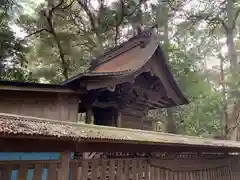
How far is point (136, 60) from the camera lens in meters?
7.93

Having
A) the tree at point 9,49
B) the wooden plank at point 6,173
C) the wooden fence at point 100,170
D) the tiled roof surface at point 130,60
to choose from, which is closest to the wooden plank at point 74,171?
the wooden fence at point 100,170

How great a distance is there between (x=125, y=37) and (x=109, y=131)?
39.7 ft

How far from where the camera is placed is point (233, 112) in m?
12.1

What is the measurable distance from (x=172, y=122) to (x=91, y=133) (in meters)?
10.5

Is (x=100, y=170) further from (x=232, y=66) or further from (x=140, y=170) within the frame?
(x=232, y=66)

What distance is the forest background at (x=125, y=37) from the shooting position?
12.1 metres

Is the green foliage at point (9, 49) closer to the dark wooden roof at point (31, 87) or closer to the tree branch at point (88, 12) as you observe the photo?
the tree branch at point (88, 12)

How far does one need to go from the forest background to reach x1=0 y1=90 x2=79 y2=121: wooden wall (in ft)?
18.1

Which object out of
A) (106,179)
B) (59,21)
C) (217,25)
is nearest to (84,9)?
(59,21)

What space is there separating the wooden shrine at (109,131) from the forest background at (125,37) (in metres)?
4.25

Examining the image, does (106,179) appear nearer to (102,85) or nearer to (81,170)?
(81,170)

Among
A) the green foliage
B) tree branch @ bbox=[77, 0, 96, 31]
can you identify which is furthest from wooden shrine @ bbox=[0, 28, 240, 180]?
tree branch @ bbox=[77, 0, 96, 31]

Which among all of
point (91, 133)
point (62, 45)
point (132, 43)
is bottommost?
point (91, 133)

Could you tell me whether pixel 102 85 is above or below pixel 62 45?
below
